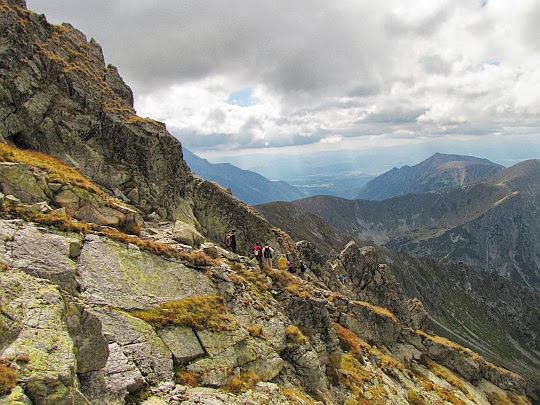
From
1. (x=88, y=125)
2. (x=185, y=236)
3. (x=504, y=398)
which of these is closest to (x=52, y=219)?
(x=185, y=236)

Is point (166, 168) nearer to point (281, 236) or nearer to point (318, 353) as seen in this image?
point (281, 236)

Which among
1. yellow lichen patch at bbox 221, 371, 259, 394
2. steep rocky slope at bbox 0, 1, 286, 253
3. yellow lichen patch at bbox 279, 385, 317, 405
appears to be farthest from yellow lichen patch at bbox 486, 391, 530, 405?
yellow lichen patch at bbox 221, 371, 259, 394

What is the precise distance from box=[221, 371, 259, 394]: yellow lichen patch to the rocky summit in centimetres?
12

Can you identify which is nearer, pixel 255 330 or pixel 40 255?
pixel 40 255

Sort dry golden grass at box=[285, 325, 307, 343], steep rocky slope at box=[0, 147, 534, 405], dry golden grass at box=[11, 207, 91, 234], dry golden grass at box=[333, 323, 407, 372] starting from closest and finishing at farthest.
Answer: steep rocky slope at box=[0, 147, 534, 405], dry golden grass at box=[11, 207, 91, 234], dry golden grass at box=[285, 325, 307, 343], dry golden grass at box=[333, 323, 407, 372]

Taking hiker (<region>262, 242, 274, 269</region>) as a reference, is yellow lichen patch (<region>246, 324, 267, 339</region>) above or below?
below

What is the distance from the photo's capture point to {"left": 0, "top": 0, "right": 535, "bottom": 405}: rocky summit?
1466 cm

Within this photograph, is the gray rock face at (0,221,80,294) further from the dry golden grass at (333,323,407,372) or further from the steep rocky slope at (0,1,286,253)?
the dry golden grass at (333,323,407,372)

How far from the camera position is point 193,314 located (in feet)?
71.6

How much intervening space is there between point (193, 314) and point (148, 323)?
Result: 323 centimetres

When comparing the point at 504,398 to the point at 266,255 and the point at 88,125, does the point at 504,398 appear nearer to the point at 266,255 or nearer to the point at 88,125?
the point at 266,255

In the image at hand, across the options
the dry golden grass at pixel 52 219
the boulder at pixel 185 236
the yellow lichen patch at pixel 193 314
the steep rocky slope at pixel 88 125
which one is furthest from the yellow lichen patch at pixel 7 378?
the steep rocky slope at pixel 88 125

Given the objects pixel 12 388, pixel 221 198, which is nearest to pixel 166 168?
pixel 221 198

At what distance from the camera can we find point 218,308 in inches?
942
